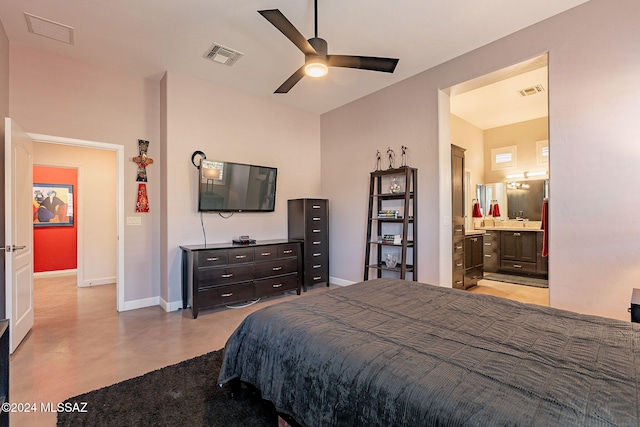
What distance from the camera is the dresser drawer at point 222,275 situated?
3613 millimetres

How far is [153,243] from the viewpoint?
13.5ft

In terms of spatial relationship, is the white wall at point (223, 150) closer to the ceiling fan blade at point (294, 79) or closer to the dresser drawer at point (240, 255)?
the dresser drawer at point (240, 255)

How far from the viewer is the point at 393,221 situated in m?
4.11

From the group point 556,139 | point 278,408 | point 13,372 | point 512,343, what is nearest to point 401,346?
point 512,343

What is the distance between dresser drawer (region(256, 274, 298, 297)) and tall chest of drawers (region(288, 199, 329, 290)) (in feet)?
1.08

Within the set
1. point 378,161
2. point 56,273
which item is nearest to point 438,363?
point 378,161

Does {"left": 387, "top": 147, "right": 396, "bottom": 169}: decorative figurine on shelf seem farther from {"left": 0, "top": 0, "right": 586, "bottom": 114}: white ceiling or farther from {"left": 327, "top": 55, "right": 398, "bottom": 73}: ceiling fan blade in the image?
{"left": 327, "top": 55, "right": 398, "bottom": 73}: ceiling fan blade

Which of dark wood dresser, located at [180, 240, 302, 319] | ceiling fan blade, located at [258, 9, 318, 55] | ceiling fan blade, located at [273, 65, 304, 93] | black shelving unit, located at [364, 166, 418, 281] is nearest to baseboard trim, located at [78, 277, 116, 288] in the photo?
dark wood dresser, located at [180, 240, 302, 319]

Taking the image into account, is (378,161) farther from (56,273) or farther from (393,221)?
(56,273)

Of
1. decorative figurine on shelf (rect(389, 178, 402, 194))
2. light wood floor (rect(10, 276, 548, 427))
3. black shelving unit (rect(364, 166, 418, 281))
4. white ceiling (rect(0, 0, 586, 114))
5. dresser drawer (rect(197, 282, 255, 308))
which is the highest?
white ceiling (rect(0, 0, 586, 114))

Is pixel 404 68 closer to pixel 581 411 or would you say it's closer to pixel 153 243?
pixel 581 411

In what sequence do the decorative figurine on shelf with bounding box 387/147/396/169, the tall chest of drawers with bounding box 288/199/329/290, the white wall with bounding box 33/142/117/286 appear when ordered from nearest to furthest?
the decorative figurine on shelf with bounding box 387/147/396/169
the tall chest of drawers with bounding box 288/199/329/290
the white wall with bounding box 33/142/117/286

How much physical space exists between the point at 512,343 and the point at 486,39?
10.4 ft

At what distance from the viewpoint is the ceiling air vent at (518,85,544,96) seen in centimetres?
435
